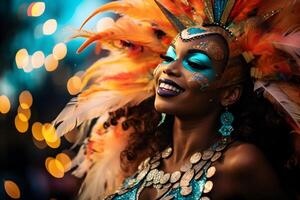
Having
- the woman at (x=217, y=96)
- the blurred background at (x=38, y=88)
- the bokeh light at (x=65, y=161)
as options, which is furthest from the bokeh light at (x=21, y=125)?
the woman at (x=217, y=96)

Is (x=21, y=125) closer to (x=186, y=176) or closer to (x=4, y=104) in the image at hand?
(x=4, y=104)

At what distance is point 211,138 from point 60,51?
3.83 ft

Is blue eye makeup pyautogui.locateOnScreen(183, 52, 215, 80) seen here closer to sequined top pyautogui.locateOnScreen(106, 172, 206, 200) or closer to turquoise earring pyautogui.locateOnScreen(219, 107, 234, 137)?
turquoise earring pyautogui.locateOnScreen(219, 107, 234, 137)

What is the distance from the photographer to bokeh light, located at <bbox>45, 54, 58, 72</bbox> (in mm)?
3105

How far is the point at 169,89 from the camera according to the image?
2135mm

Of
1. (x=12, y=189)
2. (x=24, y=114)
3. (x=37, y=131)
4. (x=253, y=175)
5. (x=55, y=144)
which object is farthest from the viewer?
(x=12, y=189)

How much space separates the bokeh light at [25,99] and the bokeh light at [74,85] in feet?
1.84

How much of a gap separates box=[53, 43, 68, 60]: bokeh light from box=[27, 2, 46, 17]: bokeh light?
13.3 inches

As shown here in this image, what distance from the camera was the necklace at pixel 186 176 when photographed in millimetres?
2029

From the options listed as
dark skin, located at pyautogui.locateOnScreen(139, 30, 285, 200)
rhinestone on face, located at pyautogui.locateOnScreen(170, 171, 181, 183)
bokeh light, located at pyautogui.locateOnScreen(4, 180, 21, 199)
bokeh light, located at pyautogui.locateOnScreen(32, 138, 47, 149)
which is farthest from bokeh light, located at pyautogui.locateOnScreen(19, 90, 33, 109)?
rhinestone on face, located at pyautogui.locateOnScreen(170, 171, 181, 183)

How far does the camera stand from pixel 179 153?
2230 millimetres

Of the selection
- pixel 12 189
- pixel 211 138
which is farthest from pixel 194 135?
pixel 12 189

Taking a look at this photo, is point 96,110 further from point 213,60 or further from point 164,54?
point 213,60

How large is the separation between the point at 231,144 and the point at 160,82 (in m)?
0.36
